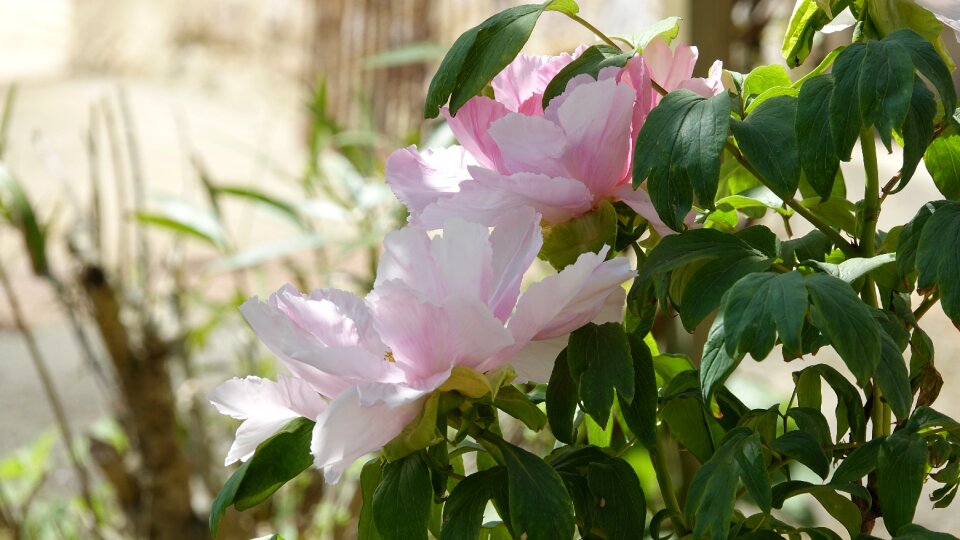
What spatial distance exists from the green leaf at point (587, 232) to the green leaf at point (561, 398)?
0.13 feet

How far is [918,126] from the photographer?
0.42m

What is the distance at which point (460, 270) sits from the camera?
0.42 metres

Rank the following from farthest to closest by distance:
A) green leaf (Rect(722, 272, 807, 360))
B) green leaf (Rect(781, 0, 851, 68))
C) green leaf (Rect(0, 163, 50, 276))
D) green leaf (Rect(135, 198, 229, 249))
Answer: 1. green leaf (Rect(135, 198, 229, 249))
2. green leaf (Rect(0, 163, 50, 276))
3. green leaf (Rect(781, 0, 851, 68))
4. green leaf (Rect(722, 272, 807, 360))

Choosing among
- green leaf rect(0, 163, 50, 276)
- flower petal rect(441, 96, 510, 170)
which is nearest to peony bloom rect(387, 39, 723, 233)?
flower petal rect(441, 96, 510, 170)

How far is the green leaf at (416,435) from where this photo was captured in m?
0.43

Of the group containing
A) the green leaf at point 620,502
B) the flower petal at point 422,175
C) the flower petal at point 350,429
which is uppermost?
the flower petal at point 422,175

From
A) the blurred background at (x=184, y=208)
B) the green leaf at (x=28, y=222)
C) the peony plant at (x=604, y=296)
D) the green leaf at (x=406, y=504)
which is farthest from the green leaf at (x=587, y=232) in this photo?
the green leaf at (x=28, y=222)

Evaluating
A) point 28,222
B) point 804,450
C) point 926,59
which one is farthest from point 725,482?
point 28,222

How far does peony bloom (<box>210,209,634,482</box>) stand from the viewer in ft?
1.34

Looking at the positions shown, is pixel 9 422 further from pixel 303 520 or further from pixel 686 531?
pixel 686 531

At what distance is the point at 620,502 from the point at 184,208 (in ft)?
3.47

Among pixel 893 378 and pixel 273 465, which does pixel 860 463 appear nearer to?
pixel 893 378

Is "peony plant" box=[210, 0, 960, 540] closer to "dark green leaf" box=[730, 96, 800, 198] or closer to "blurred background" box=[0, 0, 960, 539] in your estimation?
"dark green leaf" box=[730, 96, 800, 198]

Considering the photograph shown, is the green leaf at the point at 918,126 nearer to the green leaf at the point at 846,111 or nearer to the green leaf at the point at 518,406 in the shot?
the green leaf at the point at 846,111
